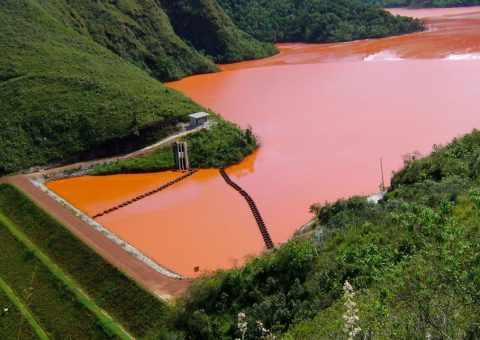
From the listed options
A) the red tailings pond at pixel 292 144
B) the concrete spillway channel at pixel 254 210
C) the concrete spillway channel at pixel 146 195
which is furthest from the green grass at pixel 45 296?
the concrete spillway channel at pixel 254 210

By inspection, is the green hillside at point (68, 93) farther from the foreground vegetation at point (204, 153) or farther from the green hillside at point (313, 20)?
the green hillside at point (313, 20)

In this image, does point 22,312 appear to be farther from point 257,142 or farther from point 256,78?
point 256,78

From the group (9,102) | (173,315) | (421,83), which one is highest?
(9,102)

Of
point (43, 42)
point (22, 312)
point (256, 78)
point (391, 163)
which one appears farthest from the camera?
point (256, 78)

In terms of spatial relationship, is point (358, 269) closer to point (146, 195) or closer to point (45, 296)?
point (45, 296)

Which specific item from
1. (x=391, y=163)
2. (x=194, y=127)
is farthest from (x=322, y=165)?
(x=194, y=127)

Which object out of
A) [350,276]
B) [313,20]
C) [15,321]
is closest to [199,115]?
[15,321]

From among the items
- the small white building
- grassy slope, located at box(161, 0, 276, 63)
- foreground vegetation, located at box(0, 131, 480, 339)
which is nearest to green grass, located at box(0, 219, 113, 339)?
foreground vegetation, located at box(0, 131, 480, 339)
